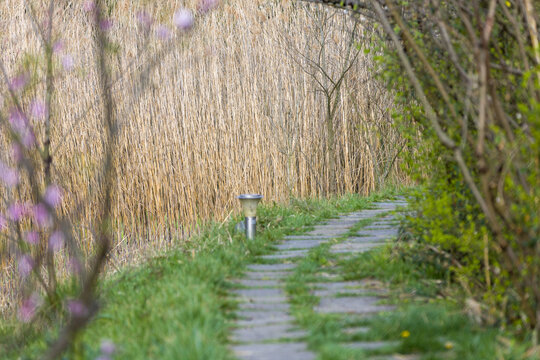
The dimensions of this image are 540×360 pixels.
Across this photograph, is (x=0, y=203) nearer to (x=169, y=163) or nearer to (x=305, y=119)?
(x=169, y=163)

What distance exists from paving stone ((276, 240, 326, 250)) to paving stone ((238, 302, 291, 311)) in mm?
1106

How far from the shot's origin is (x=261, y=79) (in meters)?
5.75

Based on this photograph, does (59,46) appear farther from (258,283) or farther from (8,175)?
(258,283)

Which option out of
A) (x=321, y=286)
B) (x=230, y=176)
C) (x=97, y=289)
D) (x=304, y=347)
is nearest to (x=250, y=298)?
(x=321, y=286)

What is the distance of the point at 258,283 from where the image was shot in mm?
2924

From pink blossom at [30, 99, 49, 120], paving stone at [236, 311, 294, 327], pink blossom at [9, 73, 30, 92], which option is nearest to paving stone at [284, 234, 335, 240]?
paving stone at [236, 311, 294, 327]

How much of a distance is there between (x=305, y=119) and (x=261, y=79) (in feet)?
1.96

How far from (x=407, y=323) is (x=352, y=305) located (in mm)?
403

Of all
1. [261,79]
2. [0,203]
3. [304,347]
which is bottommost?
[304,347]

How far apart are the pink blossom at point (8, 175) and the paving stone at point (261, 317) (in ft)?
10.2

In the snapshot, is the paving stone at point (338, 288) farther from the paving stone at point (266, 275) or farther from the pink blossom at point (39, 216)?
the pink blossom at point (39, 216)

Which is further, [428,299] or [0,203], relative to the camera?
[0,203]

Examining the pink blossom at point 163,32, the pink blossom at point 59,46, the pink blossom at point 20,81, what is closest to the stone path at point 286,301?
the pink blossom at point 20,81

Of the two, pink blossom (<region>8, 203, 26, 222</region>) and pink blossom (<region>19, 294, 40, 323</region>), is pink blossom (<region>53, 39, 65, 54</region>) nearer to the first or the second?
pink blossom (<region>8, 203, 26, 222</region>)
